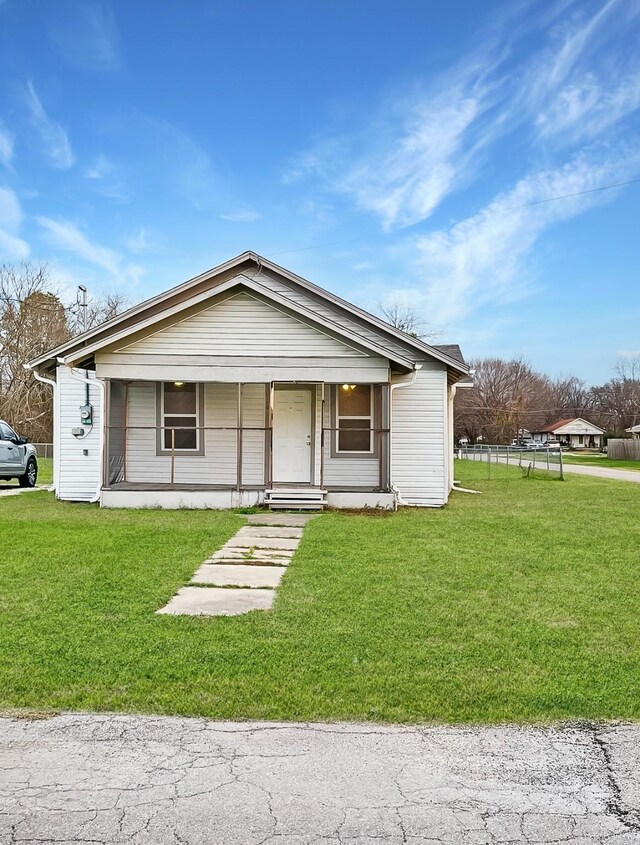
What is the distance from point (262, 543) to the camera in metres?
8.28

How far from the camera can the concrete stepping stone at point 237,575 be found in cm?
616

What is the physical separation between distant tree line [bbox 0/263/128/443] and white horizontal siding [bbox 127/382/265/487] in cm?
Result: 2587

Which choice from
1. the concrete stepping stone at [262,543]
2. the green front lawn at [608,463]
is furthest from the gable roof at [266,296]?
the green front lawn at [608,463]

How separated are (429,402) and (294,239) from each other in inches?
689

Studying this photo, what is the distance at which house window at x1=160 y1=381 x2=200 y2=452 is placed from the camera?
1330cm

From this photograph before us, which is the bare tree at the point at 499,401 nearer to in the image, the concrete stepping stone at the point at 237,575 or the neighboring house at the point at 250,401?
the neighboring house at the point at 250,401

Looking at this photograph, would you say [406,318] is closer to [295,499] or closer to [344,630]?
[295,499]

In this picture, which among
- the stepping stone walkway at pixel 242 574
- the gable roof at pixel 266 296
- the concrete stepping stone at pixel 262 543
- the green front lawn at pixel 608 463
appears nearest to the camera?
the stepping stone walkway at pixel 242 574

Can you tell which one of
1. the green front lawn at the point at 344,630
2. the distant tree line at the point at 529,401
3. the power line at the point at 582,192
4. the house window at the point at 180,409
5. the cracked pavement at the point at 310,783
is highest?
the power line at the point at 582,192

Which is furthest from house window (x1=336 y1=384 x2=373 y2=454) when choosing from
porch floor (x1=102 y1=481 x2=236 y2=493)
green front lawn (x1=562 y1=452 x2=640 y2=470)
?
green front lawn (x1=562 y1=452 x2=640 y2=470)

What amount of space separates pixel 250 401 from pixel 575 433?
70190 mm

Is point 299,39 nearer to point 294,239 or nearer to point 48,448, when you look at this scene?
point 294,239

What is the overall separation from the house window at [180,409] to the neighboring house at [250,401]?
0.9 inches

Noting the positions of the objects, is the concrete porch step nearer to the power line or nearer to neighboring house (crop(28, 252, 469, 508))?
neighboring house (crop(28, 252, 469, 508))
